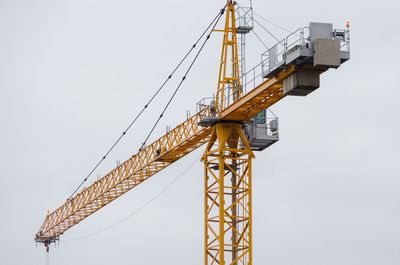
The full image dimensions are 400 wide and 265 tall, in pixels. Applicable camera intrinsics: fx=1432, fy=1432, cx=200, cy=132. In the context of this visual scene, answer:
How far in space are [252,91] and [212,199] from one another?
1229 centimetres

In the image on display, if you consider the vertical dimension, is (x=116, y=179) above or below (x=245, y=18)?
below

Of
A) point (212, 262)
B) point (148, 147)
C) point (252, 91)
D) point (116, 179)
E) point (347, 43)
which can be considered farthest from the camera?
point (116, 179)

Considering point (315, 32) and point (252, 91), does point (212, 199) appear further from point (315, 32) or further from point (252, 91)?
point (315, 32)

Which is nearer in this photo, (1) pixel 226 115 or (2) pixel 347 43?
(2) pixel 347 43

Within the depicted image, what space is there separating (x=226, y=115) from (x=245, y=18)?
962cm

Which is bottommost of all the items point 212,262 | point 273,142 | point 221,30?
point 212,262

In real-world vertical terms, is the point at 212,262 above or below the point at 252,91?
below

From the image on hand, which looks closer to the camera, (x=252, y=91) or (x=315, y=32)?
(x=315, y=32)

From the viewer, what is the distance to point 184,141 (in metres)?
112

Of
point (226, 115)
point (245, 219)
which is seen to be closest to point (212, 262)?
point (245, 219)

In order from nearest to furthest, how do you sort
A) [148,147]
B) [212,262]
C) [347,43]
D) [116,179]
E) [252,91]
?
[347,43] < [252,91] < [212,262] < [148,147] < [116,179]

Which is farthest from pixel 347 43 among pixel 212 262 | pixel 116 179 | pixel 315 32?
pixel 116 179

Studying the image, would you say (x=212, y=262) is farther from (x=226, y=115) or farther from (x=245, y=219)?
(x=226, y=115)

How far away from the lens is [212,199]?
106875 millimetres
